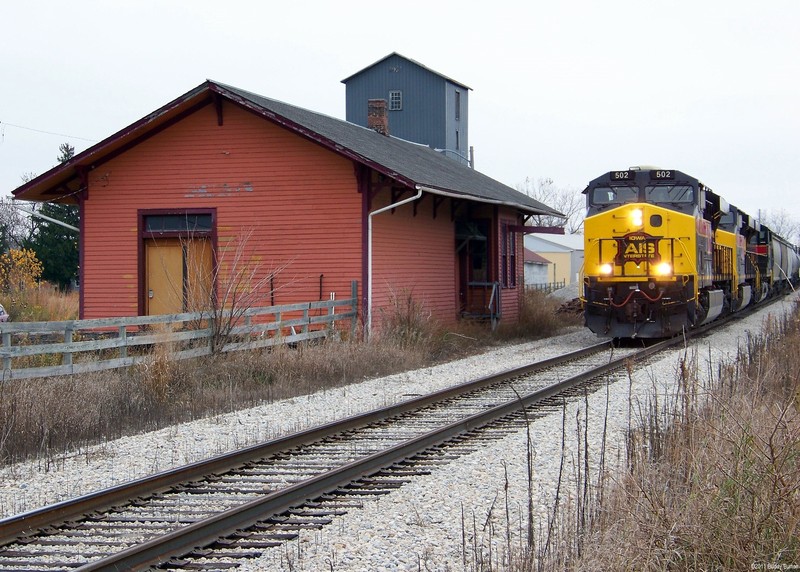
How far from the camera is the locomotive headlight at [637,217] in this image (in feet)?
62.2

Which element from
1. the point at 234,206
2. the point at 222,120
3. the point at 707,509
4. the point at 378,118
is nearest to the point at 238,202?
the point at 234,206

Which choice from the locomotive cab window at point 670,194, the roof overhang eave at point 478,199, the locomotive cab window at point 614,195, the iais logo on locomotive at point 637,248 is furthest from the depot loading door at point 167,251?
the locomotive cab window at point 670,194

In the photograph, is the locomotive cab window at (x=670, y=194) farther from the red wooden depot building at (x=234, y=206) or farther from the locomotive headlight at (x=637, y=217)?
the red wooden depot building at (x=234, y=206)

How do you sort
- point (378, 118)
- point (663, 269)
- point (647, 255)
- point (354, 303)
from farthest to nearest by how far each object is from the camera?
point (378, 118) < point (647, 255) < point (663, 269) < point (354, 303)

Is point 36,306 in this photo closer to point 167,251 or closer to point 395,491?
point 167,251

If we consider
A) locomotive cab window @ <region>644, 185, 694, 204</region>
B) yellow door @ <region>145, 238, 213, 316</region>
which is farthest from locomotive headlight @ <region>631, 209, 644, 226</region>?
yellow door @ <region>145, 238, 213, 316</region>

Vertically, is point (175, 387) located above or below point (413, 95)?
below

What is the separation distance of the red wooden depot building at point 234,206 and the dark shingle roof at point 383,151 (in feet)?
0.30

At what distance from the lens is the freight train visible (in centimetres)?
1869

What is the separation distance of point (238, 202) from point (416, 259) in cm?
443

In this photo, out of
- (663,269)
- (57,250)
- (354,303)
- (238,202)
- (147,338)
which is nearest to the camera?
(147,338)

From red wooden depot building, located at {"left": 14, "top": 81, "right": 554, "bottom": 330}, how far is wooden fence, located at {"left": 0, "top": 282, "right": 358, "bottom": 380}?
42.1 inches

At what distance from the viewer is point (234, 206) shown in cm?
1972

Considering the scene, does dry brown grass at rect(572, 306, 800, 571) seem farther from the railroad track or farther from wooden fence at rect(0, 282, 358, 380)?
wooden fence at rect(0, 282, 358, 380)
